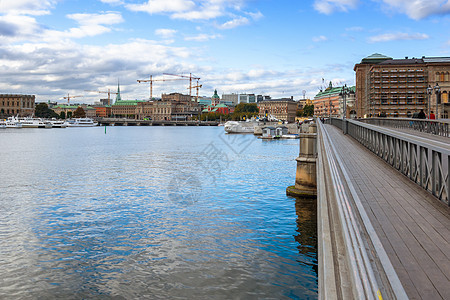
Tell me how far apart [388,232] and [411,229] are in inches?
24.9

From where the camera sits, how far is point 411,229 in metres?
8.61

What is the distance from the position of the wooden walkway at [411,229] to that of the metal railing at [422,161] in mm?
293

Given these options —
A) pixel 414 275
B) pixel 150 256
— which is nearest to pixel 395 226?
pixel 414 275

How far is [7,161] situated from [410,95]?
119118mm

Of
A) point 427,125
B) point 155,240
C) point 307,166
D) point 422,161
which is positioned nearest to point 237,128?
point 427,125

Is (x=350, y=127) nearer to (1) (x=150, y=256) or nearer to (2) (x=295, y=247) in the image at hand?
(2) (x=295, y=247)

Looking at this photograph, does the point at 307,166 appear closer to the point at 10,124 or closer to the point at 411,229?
the point at 411,229

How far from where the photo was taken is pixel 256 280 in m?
13.8

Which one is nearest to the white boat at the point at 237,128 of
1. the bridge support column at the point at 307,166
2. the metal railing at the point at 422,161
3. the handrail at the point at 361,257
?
the bridge support column at the point at 307,166

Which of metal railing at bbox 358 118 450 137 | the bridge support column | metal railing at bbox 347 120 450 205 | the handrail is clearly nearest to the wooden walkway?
metal railing at bbox 347 120 450 205

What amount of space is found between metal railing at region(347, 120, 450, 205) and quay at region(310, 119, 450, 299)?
3cm

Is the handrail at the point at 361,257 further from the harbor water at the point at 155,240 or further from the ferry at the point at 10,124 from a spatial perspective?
the ferry at the point at 10,124

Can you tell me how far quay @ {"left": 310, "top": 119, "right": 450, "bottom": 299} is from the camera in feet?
18.6

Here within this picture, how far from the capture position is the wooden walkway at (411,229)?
6148 mm
